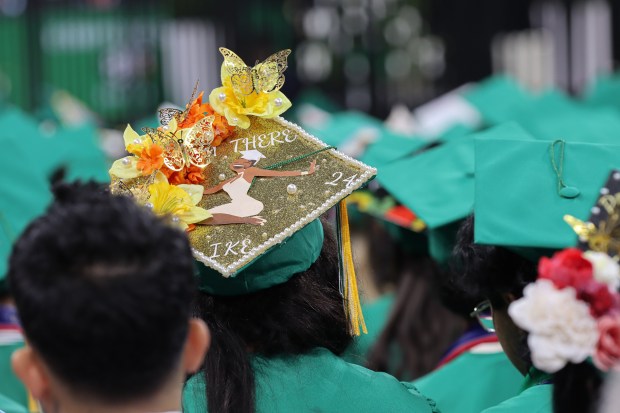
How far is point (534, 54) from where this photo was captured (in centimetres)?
1152

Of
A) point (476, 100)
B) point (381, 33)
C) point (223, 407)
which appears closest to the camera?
point (223, 407)

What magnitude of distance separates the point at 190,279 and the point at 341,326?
0.83 meters

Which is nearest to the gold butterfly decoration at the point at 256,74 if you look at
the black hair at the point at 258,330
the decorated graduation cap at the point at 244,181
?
the decorated graduation cap at the point at 244,181

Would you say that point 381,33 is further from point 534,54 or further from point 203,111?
point 203,111

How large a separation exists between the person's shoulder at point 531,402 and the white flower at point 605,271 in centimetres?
60

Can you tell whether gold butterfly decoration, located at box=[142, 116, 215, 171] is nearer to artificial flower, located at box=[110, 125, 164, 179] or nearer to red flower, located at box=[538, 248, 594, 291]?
artificial flower, located at box=[110, 125, 164, 179]

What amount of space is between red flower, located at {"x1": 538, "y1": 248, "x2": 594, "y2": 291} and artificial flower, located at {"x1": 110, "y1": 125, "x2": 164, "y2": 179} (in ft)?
3.17

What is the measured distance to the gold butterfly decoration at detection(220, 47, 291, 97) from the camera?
256 centimetres

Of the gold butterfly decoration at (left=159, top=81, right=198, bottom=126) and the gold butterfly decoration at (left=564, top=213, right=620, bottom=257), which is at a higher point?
the gold butterfly decoration at (left=159, top=81, right=198, bottom=126)

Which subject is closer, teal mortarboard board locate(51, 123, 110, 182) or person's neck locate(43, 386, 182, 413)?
person's neck locate(43, 386, 182, 413)

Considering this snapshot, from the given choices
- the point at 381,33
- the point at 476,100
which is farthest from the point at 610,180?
the point at 381,33

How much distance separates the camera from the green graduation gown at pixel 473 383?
3.13 metres

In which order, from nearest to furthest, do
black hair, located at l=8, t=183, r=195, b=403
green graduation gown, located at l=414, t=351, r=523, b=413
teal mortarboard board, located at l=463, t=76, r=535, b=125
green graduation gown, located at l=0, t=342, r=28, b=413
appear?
black hair, located at l=8, t=183, r=195, b=403, green graduation gown, located at l=414, t=351, r=523, b=413, green graduation gown, located at l=0, t=342, r=28, b=413, teal mortarboard board, located at l=463, t=76, r=535, b=125

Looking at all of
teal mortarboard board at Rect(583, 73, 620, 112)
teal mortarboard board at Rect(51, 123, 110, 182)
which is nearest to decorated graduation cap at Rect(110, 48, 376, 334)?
teal mortarboard board at Rect(51, 123, 110, 182)
